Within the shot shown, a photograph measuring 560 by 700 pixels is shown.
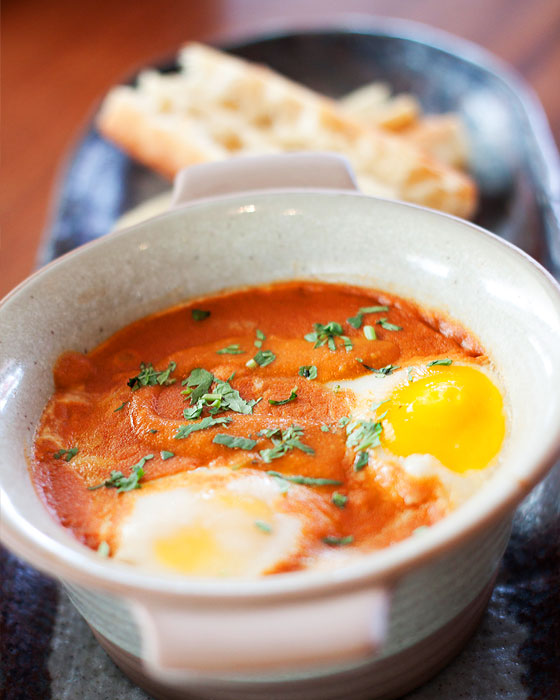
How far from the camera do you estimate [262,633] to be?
104 centimetres

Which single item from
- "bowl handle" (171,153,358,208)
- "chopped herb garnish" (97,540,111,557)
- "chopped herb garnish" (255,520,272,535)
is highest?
"bowl handle" (171,153,358,208)

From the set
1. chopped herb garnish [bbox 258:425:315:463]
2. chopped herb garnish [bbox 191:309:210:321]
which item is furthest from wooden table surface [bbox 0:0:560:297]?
chopped herb garnish [bbox 258:425:315:463]

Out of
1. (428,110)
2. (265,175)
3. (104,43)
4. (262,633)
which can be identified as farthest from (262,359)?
(104,43)

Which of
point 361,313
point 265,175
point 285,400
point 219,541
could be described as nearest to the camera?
point 219,541

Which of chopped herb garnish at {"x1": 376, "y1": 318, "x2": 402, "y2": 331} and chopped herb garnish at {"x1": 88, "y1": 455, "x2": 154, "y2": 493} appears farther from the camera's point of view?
chopped herb garnish at {"x1": 376, "y1": 318, "x2": 402, "y2": 331}

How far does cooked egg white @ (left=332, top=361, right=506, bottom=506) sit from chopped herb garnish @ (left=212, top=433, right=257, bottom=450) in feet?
0.75

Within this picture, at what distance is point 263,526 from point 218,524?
79 millimetres

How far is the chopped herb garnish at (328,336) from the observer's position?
182 cm

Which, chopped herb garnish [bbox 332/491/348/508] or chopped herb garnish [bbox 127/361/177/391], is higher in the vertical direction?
chopped herb garnish [bbox 127/361/177/391]

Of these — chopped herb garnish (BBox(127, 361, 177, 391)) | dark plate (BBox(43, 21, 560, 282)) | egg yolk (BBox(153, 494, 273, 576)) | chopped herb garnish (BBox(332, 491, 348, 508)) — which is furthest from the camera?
dark plate (BBox(43, 21, 560, 282))

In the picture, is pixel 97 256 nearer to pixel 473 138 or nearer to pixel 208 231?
pixel 208 231

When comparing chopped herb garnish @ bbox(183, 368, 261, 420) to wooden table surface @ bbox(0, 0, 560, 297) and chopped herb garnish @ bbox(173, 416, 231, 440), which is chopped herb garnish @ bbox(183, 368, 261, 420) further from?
wooden table surface @ bbox(0, 0, 560, 297)

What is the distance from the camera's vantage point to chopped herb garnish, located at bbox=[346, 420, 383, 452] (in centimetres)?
155

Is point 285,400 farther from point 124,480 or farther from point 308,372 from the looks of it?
point 124,480
